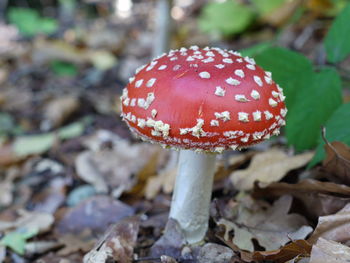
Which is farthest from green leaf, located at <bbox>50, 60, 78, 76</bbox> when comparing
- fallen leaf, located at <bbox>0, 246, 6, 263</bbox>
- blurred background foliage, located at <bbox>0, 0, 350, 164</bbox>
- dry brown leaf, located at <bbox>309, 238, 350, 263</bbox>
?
dry brown leaf, located at <bbox>309, 238, 350, 263</bbox>

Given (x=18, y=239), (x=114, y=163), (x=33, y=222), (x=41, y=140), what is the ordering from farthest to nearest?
(x=41, y=140), (x=114, y=163), (x=33, y=222), (x=18, y=239)

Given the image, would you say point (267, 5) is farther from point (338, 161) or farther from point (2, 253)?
point (2, 253)

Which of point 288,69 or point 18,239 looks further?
point 18,239

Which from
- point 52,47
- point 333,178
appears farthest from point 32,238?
point 52,47

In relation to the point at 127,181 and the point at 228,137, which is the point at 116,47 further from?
the point at 228,137

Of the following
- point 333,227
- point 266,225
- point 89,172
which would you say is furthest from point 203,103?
point 89,172

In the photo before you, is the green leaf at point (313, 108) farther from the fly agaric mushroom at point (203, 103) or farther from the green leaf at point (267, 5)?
the green leaf at point (267, 5)

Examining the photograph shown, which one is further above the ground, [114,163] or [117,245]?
[117,245]

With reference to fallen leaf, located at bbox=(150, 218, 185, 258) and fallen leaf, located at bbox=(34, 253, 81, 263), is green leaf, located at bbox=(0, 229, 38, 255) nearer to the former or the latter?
fallen leaf, located at bbox=(34, 253, 81, 263)

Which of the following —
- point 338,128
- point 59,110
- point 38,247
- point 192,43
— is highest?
point 338,128
